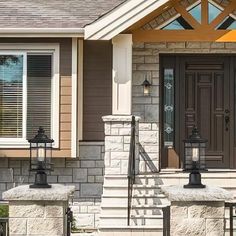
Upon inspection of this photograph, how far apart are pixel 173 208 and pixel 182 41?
5448mm

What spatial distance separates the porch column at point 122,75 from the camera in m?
10.8

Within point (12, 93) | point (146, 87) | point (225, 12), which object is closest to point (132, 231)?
point (146, 87)

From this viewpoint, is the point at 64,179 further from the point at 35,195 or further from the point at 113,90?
the point at 35,195

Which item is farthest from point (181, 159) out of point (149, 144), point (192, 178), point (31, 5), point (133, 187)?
point (192, 178)

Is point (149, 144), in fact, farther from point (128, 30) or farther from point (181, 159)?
point (128, 30)

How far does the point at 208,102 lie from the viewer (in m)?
11.9

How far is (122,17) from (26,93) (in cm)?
236

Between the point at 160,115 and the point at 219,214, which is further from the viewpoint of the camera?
the point at 160,115

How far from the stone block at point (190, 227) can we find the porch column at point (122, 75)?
477 centimetres

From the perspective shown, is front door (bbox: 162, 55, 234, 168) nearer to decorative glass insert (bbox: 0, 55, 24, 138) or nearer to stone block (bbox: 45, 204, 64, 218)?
decorative glass insert (bbox: 0, 55, 24, 138)

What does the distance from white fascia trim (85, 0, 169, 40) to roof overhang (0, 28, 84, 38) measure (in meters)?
0.46

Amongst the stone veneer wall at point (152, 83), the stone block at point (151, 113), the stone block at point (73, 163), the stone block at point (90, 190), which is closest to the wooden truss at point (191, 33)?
the stone veneer wall at point (152, 83)

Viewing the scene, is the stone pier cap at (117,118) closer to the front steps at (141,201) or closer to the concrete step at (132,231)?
the front steps at (141,201)

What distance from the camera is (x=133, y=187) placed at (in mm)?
10258
